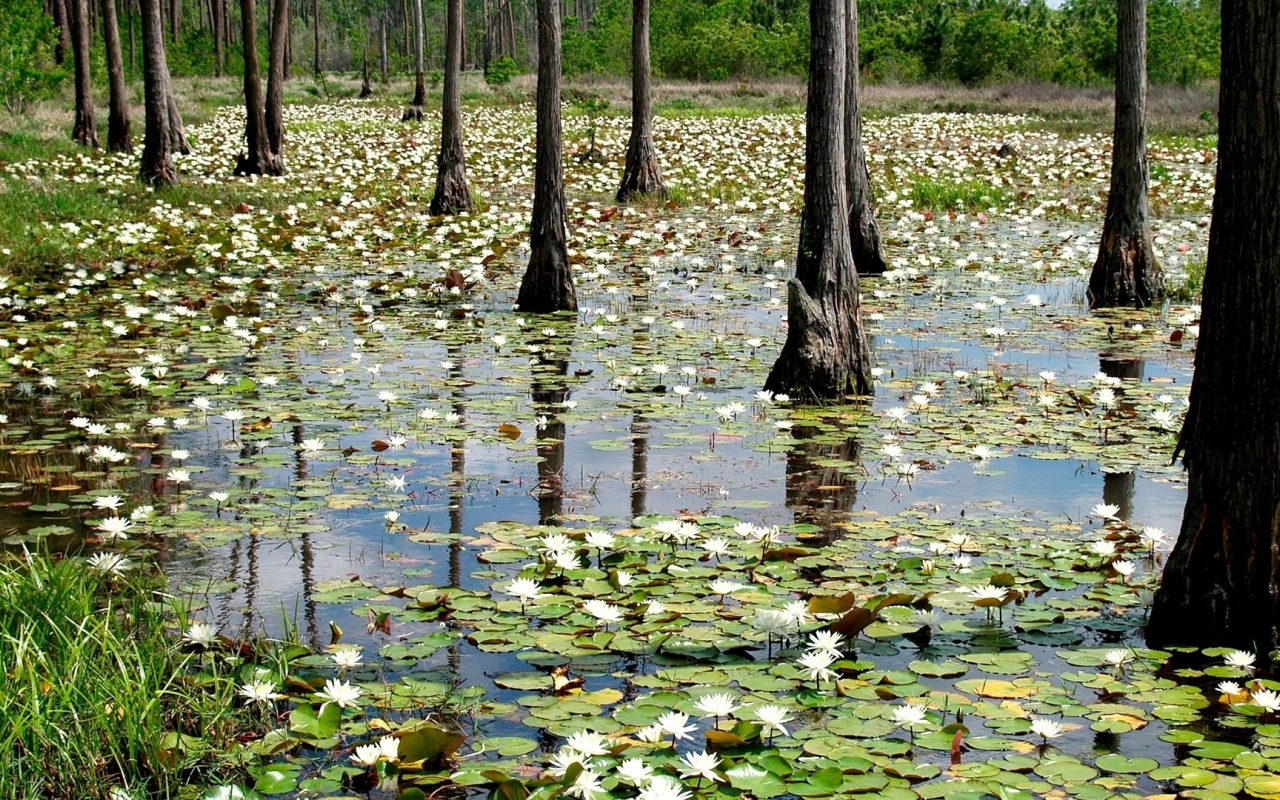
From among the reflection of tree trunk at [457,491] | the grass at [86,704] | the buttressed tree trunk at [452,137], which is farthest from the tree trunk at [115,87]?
the grass at [86,704]

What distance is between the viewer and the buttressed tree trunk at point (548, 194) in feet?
32.7

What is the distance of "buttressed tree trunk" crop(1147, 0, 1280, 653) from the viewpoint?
3.81 m

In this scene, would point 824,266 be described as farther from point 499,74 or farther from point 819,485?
point 499,74

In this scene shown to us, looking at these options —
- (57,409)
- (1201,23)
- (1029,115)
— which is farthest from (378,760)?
(1201,23)

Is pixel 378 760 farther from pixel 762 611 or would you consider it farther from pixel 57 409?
pixel 57 409

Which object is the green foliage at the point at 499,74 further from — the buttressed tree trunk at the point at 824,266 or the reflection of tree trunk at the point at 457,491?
the buttressed tree trunk at the point at 824,266

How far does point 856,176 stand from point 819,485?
5.82 meters

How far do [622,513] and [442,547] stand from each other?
0.86 meters

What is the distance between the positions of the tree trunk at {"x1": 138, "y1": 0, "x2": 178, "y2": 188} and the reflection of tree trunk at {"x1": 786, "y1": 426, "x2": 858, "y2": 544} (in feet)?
44.6

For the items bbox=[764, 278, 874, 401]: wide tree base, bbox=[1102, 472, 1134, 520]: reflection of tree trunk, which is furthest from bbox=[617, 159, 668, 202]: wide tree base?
bbox=[1102, 472, 1134, 520]: reflection of tree trunk

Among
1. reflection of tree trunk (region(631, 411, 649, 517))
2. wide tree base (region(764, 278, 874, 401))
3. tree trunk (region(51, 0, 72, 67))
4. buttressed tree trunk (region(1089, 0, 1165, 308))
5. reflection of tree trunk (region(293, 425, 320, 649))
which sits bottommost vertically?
reflection of tree trunk (region(293, 425, 320, 649))

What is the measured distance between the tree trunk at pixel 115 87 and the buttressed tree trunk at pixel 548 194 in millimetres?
13550

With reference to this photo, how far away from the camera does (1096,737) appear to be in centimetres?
347

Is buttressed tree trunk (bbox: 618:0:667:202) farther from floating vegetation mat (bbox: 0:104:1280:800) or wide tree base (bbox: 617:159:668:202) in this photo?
floating vegetation mat (bbox: 0:104:1280:800)
